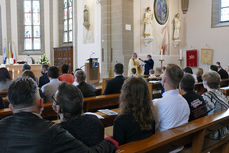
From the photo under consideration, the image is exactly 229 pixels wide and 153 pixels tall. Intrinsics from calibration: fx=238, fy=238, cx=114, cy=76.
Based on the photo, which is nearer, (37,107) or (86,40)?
(37,107)

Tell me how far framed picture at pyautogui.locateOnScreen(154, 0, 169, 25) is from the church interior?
0.18 feet

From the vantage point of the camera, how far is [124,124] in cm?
208

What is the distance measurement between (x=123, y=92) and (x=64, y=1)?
14927mm

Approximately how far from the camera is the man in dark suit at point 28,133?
1402 mm

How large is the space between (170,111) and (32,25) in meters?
16.3

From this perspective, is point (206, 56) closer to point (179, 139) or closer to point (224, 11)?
point (224, 11)

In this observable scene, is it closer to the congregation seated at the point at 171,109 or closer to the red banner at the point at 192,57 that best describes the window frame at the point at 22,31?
the red banner at the point at 192,57

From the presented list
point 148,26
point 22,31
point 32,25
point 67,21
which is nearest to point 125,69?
point 148,26

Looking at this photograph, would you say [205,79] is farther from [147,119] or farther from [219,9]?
[219,9]

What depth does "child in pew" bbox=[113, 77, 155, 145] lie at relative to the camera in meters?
2.08

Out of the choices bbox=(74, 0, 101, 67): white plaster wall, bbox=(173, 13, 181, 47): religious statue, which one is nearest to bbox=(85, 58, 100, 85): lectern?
bbox=(74, 0, 101, 67): white plaster wall

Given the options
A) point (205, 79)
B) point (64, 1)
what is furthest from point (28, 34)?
point (205, 79)

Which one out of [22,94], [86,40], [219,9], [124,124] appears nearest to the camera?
[22,94]

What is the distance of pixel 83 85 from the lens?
4332 mm
